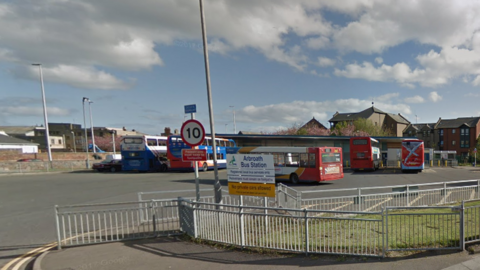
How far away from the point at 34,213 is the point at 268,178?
976cm

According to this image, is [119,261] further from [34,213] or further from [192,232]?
[34,213]

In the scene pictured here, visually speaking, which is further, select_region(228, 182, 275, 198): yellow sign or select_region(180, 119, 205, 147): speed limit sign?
select_region(180, 119, 205, 147): speed limit sign

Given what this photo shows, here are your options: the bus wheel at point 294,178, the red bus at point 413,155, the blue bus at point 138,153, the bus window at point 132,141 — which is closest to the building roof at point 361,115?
the red bus at point 413,155

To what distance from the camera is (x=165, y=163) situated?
2997 cm

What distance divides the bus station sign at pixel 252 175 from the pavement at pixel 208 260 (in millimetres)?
1316

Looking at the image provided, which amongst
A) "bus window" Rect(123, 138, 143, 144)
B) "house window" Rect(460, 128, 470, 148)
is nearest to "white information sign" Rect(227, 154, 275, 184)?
"bus window" Rect(123, 138, 143, 144)

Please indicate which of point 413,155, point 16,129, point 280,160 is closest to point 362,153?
point 413,155

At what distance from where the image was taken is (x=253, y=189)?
580cm

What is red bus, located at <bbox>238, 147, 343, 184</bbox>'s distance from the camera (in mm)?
16719

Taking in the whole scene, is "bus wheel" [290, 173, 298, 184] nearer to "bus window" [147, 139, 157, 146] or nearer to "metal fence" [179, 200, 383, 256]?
"metal fence" [179, 200, 383, 256]

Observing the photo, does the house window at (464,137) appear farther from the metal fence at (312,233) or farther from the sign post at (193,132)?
the sign post at (193,132)

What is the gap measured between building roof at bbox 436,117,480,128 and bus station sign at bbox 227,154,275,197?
75.9 metres

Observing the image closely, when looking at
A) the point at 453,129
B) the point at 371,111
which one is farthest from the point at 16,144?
the point at 453,129

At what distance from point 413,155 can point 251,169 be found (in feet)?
84.2
